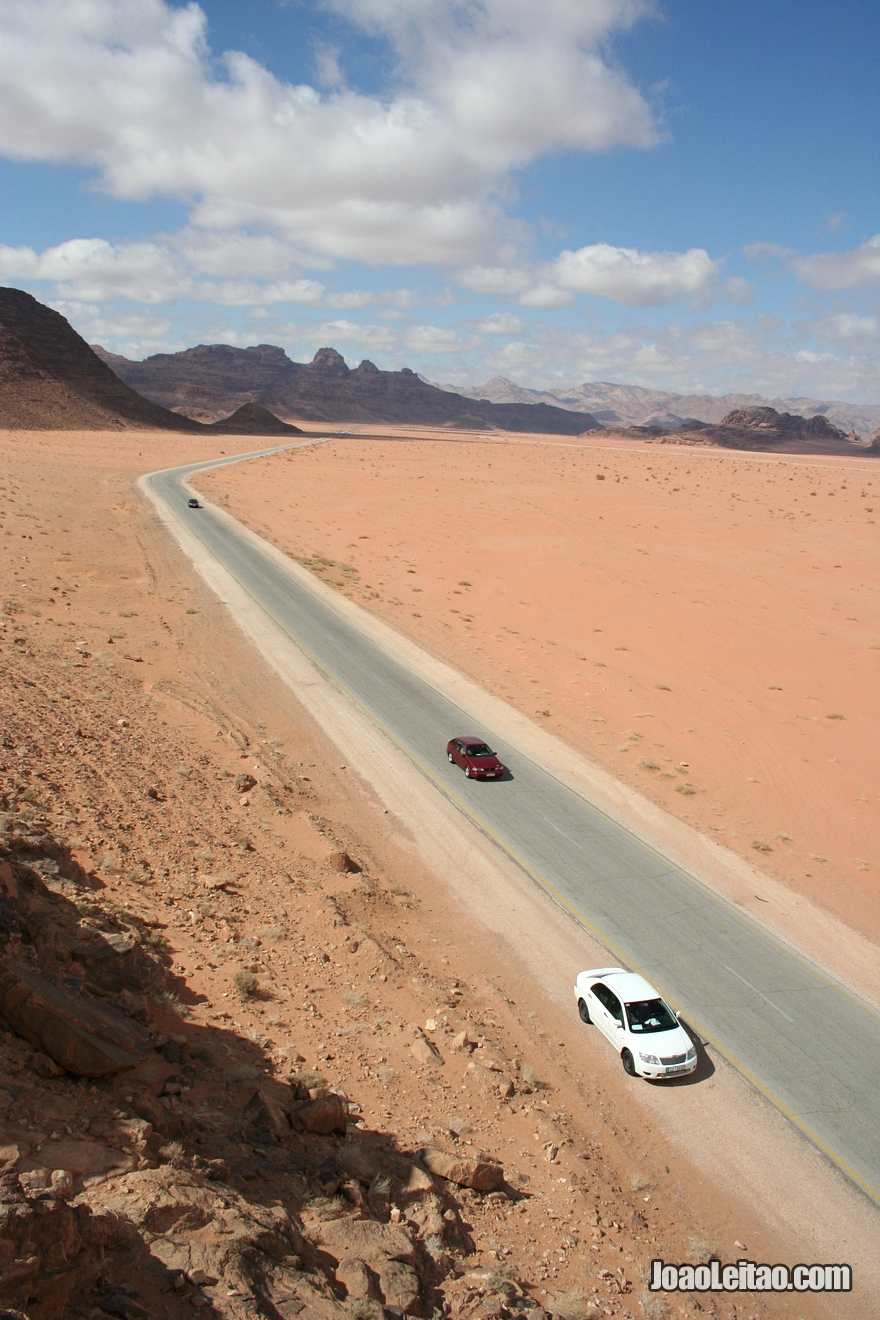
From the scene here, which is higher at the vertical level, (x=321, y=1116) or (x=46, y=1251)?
(x=46, y=1251)

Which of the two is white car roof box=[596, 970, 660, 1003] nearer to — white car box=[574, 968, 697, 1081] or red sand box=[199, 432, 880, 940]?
white car box=[574, 968, 697, 1081]

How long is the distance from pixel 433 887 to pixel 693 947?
17.8 feet

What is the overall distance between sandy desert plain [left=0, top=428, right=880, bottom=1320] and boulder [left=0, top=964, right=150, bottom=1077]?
0.27 metres

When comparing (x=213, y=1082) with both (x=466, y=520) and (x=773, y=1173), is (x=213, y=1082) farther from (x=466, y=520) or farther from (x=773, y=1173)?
(x=466, y=520)

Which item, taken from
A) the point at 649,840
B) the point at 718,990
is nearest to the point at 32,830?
the point at 718,990

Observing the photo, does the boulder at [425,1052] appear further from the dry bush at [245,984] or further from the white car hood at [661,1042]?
the white car hood at [661,1042]

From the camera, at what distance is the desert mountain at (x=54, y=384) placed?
126 meters

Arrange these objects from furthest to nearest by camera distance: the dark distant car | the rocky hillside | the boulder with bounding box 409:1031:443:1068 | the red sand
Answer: the red sand, the dark distant car, the boulder with bounding box 409:1031:443:1068, the rocky hillside

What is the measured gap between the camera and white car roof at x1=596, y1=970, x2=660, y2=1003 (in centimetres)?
1302

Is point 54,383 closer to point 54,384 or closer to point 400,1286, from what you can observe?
point 54,384

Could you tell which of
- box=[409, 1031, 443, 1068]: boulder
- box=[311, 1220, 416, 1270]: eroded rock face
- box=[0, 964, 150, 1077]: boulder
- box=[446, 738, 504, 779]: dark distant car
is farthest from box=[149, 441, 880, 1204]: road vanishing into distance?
box=[0, 964, 150, 1077]: boulder

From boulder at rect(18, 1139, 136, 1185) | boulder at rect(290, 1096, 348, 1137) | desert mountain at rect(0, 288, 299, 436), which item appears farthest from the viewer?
desert mountain at rect(0, 288, 299, 436)

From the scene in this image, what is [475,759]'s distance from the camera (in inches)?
883

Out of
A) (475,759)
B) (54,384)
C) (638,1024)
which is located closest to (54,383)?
(54,384)
